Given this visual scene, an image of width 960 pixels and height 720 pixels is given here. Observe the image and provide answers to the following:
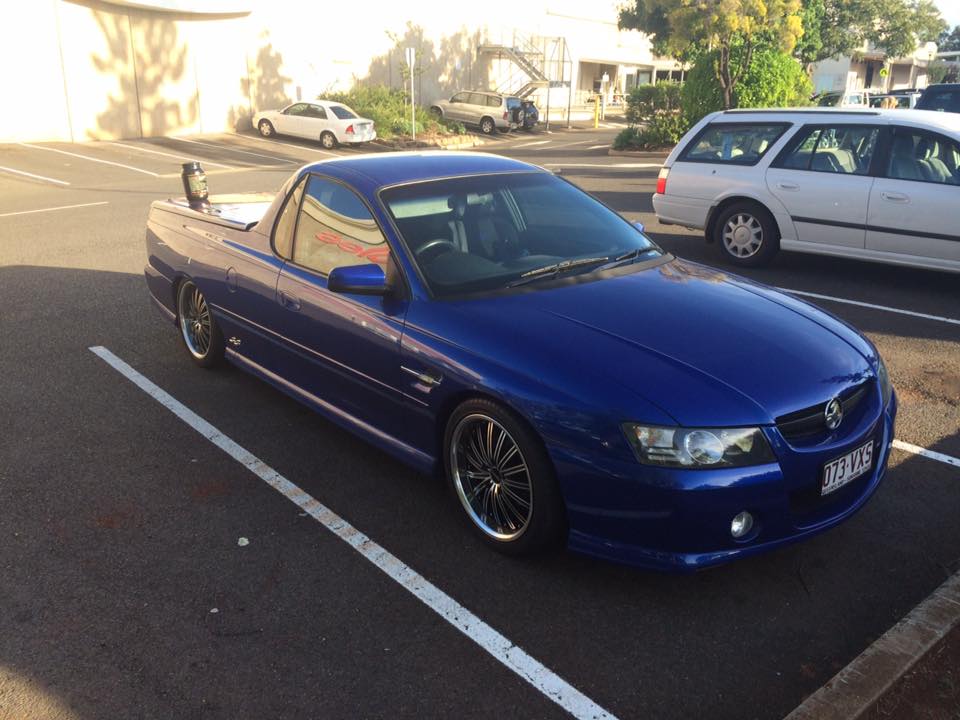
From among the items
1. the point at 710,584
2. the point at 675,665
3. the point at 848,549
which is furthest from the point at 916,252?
the point at 675,665

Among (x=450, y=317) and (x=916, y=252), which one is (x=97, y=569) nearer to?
(x=450, y=317)

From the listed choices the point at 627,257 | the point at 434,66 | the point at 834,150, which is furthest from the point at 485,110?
the point at 627,257

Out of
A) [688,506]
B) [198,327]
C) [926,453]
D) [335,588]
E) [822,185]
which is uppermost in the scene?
[822,185]

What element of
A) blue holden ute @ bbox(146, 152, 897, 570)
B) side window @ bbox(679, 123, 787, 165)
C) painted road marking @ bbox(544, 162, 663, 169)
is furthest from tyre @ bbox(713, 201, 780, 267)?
painted road marking @ bbox(544, 162, 663, 169)

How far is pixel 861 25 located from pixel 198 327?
45388 millimetres

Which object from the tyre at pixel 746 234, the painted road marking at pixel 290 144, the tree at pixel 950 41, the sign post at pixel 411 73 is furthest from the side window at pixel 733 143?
the tree at pixel 950 41

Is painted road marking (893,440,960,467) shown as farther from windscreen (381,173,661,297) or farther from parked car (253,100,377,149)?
parked car (253,100,377,149)

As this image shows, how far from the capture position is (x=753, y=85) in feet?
73.3

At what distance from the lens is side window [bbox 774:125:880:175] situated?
7945mm

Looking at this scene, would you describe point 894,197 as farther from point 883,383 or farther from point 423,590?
point 423,590

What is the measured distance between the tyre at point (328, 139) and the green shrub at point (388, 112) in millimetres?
2784

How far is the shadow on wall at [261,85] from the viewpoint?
2955 cm

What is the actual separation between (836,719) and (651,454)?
1014 mm

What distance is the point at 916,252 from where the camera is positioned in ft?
25.1
